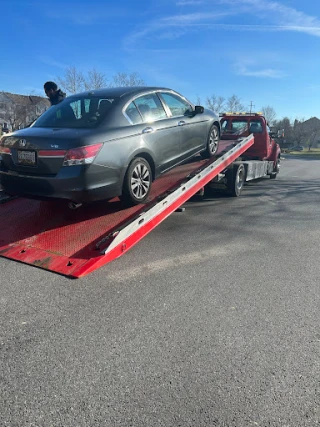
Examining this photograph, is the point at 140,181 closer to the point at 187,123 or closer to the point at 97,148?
the point at 97,148

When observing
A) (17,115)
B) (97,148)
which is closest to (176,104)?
(97,148)

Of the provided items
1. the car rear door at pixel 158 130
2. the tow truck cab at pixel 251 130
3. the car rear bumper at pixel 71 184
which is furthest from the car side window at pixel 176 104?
the tow truck cab at pixel 251 130

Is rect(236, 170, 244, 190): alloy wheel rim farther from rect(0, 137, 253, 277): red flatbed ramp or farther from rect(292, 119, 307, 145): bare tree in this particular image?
rect(292, 119, 307, 145): bare tree

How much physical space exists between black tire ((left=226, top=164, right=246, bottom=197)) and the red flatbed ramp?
237cm

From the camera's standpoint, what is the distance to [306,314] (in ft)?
10.3

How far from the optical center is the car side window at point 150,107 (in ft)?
15.6

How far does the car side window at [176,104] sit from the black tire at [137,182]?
134 centimetres

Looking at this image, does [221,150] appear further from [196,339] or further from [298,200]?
[196,339]

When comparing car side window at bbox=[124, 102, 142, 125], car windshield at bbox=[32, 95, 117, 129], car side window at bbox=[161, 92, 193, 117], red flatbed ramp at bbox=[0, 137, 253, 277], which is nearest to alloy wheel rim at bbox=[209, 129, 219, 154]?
car side window at bbox=[161, 92, 193, 117]

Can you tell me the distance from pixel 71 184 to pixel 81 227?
755 mm

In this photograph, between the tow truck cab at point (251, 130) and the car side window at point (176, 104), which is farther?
the tow truck cab at point (251, 130)

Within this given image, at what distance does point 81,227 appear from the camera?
4.36m

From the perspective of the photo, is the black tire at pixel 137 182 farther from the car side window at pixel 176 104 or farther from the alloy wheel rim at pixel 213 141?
the alloy wheel rim at pixel 213 141

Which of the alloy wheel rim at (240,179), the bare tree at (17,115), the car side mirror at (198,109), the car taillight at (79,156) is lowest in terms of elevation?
the alloy wheel rim at (240,179)
